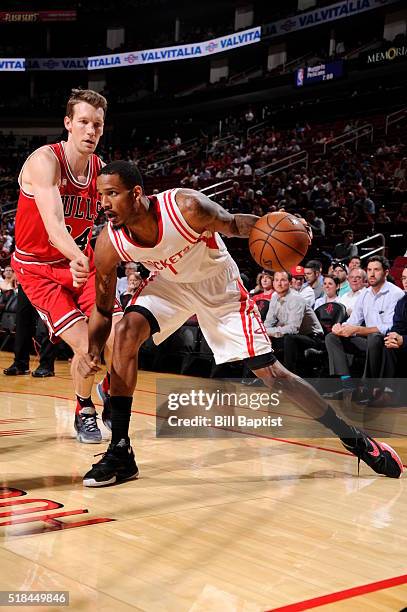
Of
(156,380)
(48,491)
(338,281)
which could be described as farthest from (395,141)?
(48,491)

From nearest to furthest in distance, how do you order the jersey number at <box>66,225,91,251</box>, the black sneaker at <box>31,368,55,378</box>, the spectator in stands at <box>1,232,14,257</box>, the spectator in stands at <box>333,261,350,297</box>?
the jersey number at <box>66,225,91,251</box> → the black sneaker at <box>31,368,55,378</box> → the spectator in stands at <box>333,261,350,297</box> → the spectator in stands at <box>1,232,14,257</box>

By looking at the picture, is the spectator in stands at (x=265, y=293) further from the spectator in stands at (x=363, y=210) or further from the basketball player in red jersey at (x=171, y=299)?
the spectator in stands at (x=363, y=210)

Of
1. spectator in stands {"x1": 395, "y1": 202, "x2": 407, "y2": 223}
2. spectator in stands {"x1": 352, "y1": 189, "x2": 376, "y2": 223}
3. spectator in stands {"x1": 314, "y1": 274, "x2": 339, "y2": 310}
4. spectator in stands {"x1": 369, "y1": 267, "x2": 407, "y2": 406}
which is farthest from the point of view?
spectator in stands {"x1": 352, "y1": 189, "x2": 376, "y2": 223}

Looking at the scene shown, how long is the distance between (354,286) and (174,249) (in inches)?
165

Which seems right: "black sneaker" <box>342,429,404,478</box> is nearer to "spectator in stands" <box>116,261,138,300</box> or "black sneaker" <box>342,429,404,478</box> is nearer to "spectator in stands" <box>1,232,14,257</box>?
"spectator in stands" <box>116,261,138,300</box>

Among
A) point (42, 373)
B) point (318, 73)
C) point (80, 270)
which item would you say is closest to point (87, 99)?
point (80, 270)

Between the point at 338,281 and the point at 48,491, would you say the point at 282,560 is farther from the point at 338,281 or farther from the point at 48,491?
the point at 338,281

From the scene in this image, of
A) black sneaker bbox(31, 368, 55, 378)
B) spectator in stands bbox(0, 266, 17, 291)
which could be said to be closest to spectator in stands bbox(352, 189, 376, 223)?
spectator in stands bbox(0, 266, 17, 291)

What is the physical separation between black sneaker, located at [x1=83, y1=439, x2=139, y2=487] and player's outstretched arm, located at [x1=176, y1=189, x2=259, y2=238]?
45.5 inches

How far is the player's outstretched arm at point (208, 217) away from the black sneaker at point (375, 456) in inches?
47.0

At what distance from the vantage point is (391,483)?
3.69m

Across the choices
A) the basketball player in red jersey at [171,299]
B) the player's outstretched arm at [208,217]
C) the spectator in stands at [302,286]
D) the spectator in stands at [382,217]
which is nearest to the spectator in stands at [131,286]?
the spectator in stands at [302,286]

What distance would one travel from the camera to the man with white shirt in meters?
7.39

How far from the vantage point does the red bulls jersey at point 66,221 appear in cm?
454
